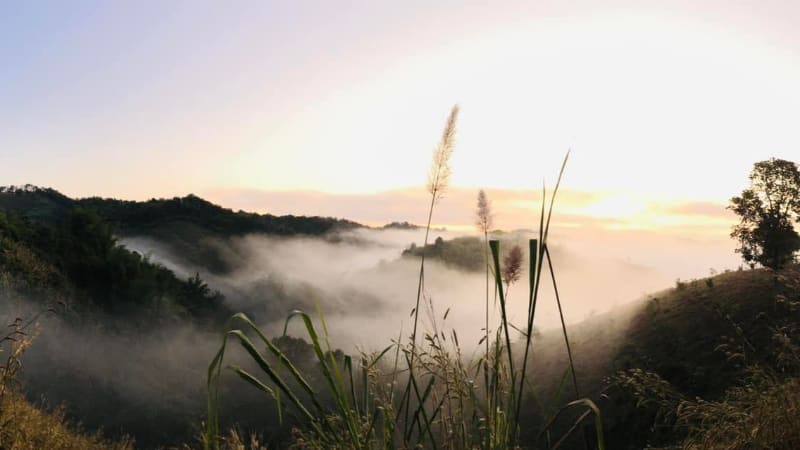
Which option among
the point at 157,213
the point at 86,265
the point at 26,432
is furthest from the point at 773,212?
the point at 157,213

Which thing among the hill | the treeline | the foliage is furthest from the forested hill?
the foliage

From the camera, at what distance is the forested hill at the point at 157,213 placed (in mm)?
73062

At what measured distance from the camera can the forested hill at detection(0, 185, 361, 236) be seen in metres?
73.1

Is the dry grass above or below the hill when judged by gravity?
above

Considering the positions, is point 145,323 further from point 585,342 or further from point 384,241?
point 384,241

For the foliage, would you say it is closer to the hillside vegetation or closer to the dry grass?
the hillside vegetation

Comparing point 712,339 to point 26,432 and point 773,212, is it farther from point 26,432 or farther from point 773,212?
point 26,432

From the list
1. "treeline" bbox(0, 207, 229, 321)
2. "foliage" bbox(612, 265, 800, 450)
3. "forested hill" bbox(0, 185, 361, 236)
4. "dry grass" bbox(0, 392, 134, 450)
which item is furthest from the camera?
"forested hill" bbox(0, 185, 361, 236)

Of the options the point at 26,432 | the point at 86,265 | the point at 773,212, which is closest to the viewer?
the point at 26,432

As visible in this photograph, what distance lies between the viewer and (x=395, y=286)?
12438cm

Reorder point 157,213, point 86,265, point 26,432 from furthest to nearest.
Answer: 1. point 157,213
2. point 86,265
3. point 26,432

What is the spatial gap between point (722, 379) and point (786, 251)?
15.0 feet

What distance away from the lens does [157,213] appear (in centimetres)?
8944

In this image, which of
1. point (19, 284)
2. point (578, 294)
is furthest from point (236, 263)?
point (19, 284)
